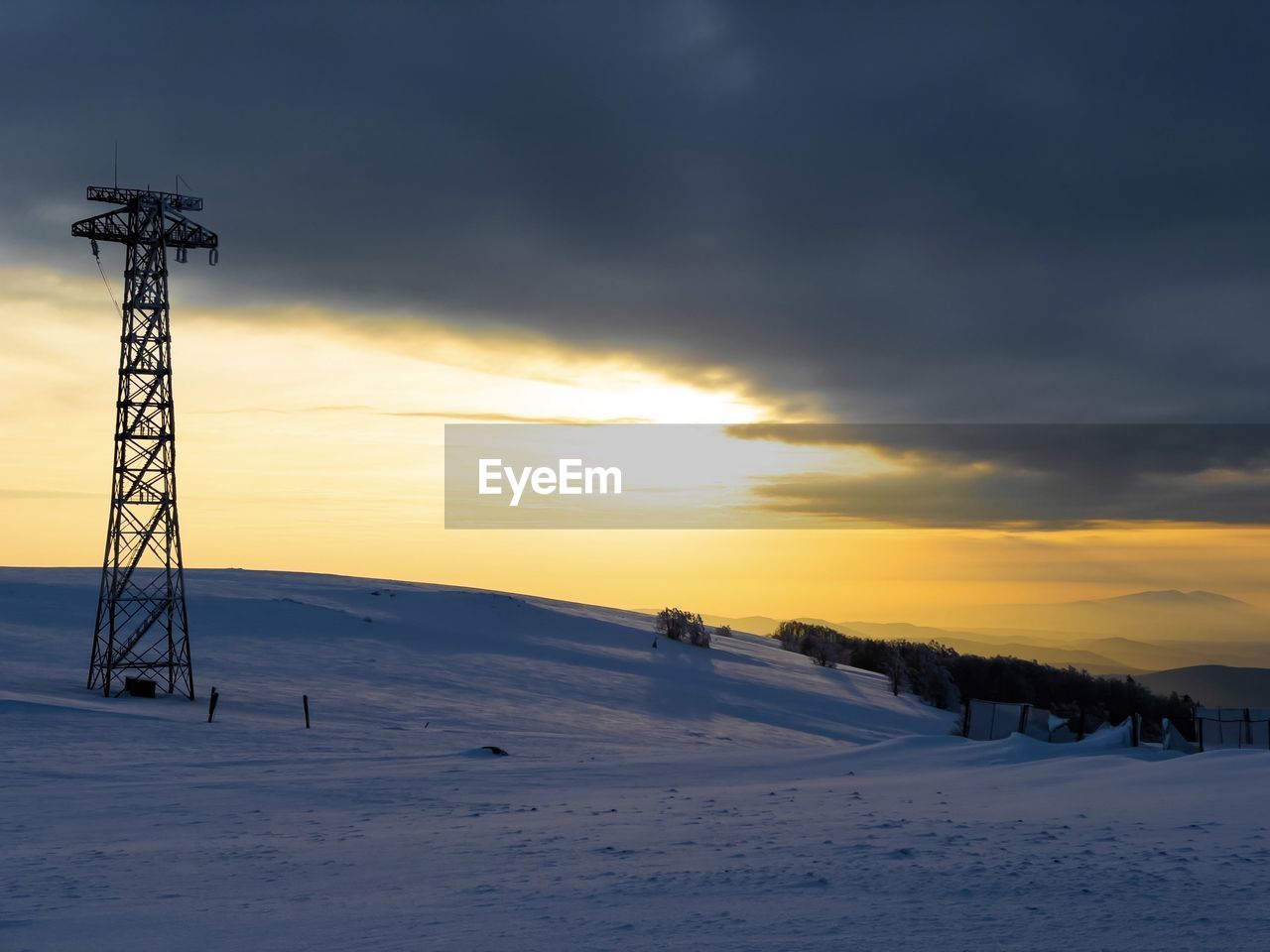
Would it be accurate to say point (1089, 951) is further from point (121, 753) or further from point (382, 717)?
point (382, 717)

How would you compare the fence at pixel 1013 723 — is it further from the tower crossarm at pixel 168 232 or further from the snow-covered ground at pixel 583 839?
the tower crossarm at pixel 168 232

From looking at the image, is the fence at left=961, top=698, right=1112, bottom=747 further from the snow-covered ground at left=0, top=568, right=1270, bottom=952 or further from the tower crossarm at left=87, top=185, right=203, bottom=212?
the tower crossarm at left=87, top=185, right=203, bottom=212

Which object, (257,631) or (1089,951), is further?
(257,631)

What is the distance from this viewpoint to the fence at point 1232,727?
2359cm

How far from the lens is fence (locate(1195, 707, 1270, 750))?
2359cm

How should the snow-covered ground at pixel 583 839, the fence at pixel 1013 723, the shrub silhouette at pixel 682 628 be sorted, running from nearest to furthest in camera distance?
the snow-covered ground at pixel 583 839 < the fence at pixel 1013 723 < the shrub silhouette at pixel 682 628

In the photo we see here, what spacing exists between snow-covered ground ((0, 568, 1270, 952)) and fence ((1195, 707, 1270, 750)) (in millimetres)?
3742

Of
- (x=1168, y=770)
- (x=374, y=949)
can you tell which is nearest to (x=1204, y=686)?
(x=1168, y=770)

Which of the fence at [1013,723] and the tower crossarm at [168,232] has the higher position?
the tower crossarm at [168,232]

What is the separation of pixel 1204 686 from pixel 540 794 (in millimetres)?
192644

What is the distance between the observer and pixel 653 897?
389 inches

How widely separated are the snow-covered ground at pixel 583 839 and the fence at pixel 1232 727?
3742mm

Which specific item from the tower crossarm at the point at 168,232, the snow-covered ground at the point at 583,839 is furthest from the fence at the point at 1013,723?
the tower crossarm at the point at 168,232

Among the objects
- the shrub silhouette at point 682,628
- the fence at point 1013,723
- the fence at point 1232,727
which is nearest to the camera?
the fence at point 1232,727
